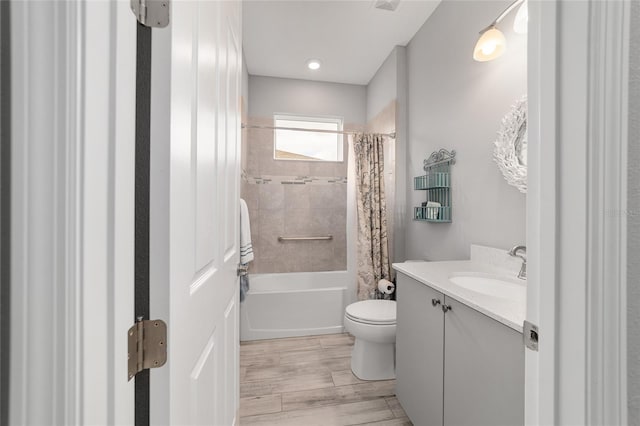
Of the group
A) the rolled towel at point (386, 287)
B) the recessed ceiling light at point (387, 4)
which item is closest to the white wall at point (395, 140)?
the rolled towel at point (386, 287)

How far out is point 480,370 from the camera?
3.26 feet

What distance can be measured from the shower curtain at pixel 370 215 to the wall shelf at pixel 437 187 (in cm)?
51

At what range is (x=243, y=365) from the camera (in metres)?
2.14

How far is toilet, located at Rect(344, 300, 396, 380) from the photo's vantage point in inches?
73.3

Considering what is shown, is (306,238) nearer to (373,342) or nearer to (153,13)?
(373,342)

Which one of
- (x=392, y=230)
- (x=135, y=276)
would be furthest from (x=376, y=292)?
(x=135, y=276)

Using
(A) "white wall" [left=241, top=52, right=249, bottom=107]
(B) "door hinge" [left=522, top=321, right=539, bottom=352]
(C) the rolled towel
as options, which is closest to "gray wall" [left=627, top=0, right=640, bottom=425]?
(B) "door hinge" [left=522, top=321, right=539, bottom=352]

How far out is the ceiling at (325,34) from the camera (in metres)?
2.17

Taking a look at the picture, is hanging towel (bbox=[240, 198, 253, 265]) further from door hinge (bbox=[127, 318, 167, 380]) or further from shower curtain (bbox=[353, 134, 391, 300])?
door hinge (bbox=[127, 318, 167, 380])

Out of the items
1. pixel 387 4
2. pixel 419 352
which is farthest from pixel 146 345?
pixel 387 4

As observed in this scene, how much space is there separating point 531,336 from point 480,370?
565 millimetres

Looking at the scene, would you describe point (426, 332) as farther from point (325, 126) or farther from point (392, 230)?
point (325, 126)

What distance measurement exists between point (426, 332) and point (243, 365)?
1.50 meters

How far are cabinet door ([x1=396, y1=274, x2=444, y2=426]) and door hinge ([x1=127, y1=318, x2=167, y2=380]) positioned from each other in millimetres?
1094
